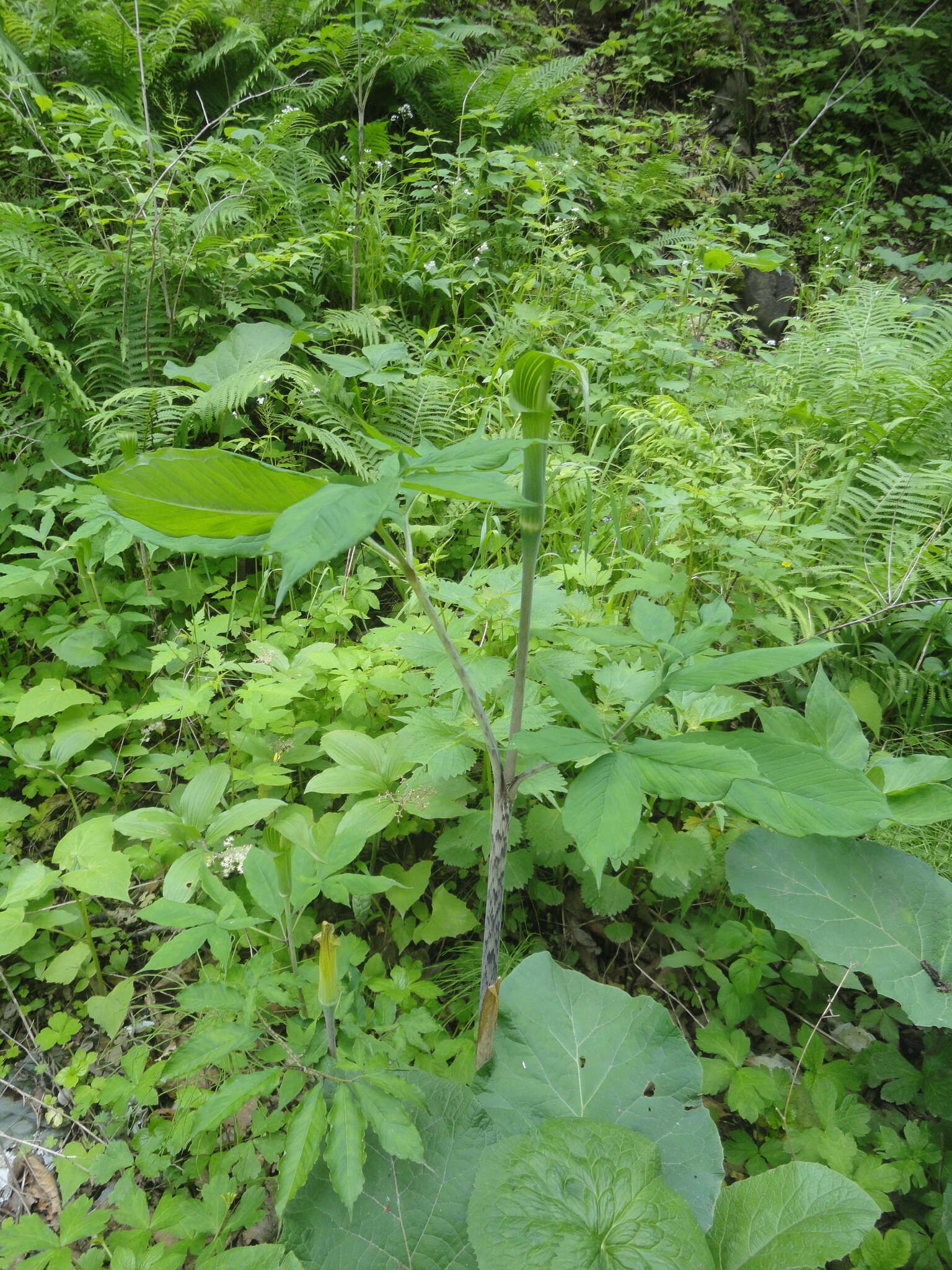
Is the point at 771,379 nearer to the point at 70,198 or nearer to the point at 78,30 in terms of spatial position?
the point at 70,198

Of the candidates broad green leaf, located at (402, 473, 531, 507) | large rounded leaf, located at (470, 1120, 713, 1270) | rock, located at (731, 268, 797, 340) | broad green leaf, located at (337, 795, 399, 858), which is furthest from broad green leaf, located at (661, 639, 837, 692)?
rock, located at (731, 268, 797, 340)

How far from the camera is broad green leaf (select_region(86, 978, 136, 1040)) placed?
1.54 metres

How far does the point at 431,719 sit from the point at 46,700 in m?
1.20

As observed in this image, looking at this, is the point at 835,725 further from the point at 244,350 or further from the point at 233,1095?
the point at 244,350

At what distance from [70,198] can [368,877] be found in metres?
2.85

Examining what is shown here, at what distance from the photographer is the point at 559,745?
2.58 ft

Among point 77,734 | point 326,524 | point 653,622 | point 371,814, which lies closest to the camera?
point 326,524

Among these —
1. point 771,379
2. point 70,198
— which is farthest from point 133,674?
point 771,379

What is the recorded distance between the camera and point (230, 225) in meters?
3.09

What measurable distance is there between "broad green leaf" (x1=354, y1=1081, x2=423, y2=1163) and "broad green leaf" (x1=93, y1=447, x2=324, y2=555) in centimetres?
80

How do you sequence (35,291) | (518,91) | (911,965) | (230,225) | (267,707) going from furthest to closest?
(518,91)
(230,225)
(35,291)
(267,707)
(911,965)

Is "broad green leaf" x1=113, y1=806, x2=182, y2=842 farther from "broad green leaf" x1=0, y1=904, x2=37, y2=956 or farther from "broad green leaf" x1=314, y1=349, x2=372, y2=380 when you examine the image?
"broad green leaf" x1=314, y1=349, x2=372, y2=380

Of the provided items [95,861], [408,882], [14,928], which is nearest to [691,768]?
[408,882]

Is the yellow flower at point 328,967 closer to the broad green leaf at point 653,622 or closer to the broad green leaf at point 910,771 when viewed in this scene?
the broad green leaf at point 653,622
